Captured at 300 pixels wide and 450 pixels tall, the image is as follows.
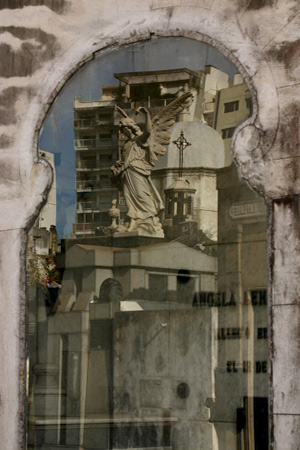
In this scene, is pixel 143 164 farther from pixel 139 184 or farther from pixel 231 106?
pixel 231 106

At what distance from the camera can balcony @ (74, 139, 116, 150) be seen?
8.54m

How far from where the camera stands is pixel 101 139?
8555mm

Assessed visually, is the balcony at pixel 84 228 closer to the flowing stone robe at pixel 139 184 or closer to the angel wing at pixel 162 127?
the flowing stone robe at pixel 139 184

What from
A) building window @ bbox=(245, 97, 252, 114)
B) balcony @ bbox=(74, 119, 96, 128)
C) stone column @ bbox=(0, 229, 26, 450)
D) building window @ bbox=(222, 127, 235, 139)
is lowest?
stone column @ bbox=(0, 229, 26, 450)

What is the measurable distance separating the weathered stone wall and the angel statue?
623 millimetres

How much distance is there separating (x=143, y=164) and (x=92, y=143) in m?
0.52

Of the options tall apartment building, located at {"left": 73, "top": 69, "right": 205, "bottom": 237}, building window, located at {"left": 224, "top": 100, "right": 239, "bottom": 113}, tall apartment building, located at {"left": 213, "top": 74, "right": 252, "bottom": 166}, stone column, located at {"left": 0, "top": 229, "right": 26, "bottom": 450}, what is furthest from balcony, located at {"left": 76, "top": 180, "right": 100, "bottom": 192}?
building window, located at {"left": 224, "top": 100, "right": 239, "bottom": 113}

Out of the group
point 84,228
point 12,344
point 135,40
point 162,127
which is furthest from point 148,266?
point 135,40

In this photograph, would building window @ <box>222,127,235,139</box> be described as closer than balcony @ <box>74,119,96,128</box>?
Yes

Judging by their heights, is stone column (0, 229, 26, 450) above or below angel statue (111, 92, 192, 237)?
below

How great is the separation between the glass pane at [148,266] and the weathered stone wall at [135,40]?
153 mm

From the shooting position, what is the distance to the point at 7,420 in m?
8.12

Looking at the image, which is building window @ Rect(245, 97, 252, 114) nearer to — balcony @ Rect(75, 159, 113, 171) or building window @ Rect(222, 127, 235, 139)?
building window @ Rect(222, 127, 235, 139)

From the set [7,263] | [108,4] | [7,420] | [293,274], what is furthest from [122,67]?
[7,420]
